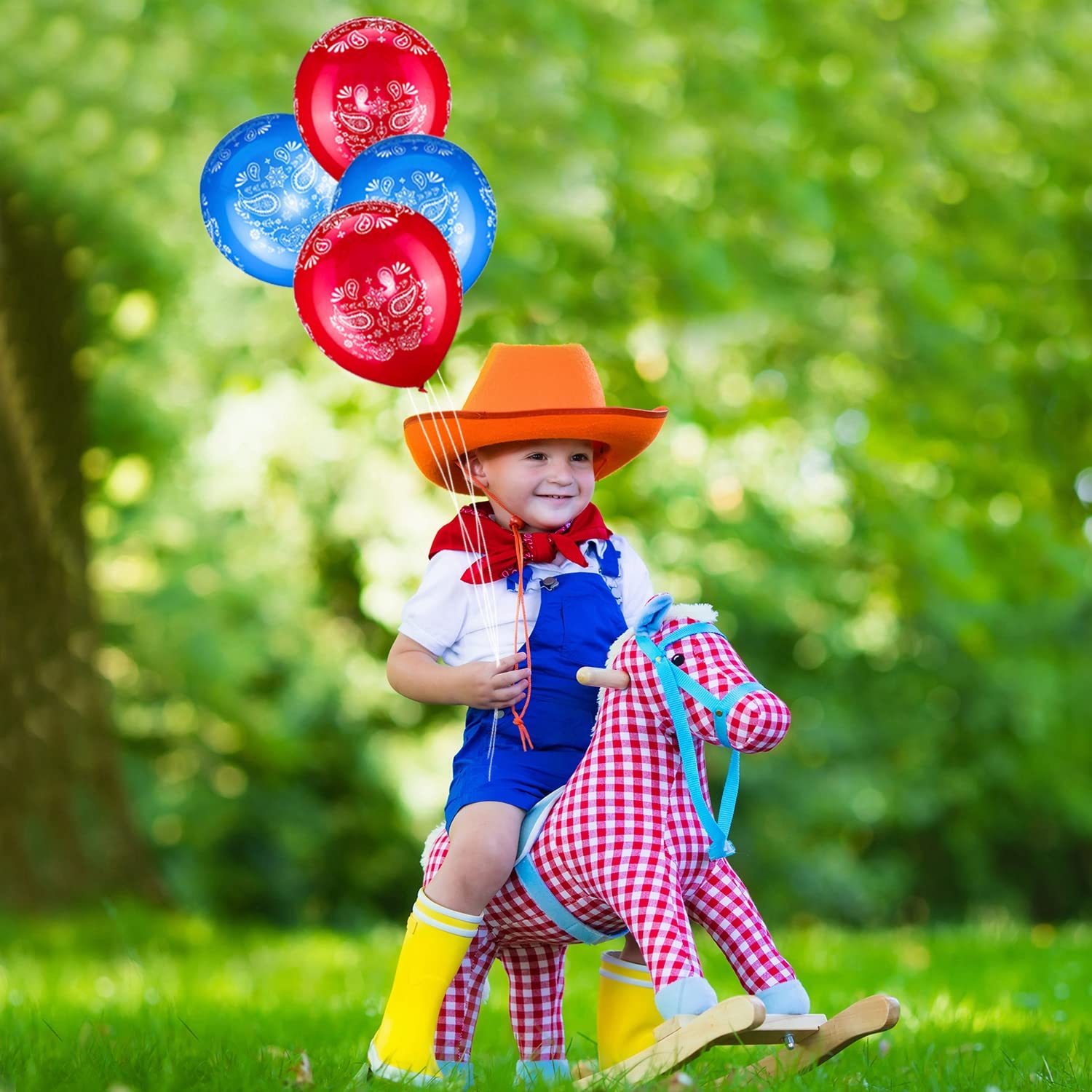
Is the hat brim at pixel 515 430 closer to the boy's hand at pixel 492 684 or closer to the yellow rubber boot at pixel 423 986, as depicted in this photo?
the boy's hand at pixel 492 684

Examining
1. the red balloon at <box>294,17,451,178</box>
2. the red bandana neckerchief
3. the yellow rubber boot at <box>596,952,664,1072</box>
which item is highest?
the red balloon at <box>294,17,451,178</box>

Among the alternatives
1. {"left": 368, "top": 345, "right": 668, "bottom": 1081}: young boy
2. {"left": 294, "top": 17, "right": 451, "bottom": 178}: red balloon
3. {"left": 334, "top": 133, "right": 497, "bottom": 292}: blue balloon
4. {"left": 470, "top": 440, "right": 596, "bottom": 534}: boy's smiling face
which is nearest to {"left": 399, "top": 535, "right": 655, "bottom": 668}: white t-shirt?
{"left": 368, "top": 345, "right": 668, "bottom": 1081}: young boy

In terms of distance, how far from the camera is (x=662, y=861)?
266 centimetres

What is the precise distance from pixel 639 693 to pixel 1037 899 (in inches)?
504

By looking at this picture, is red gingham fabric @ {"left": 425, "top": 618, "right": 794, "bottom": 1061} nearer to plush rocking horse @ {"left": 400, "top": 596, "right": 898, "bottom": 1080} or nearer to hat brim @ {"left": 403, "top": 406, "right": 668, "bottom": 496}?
plush rocking horse @ {"left": 400, "top": 596, "right": 898, "bottom": 1080}

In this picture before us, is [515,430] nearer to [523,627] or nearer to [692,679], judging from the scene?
[523,627]

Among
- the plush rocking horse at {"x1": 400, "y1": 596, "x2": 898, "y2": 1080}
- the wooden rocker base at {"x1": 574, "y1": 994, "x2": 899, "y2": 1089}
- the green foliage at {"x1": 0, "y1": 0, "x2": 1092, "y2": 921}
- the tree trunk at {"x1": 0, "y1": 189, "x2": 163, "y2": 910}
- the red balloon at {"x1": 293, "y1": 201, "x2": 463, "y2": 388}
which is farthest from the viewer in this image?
the tree trunk at {"x1": 0, "y1": 189, "x2": 163, "y2": 910}

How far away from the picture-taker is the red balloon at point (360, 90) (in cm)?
329

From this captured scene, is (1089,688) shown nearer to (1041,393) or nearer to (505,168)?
(1041,393)

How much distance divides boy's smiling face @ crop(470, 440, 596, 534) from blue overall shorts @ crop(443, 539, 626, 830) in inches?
6.1

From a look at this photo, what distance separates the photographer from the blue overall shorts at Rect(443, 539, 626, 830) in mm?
2908

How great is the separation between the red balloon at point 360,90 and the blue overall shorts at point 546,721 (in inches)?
44.9

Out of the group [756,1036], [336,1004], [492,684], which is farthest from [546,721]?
[336,1004]

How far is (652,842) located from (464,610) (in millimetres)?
692
